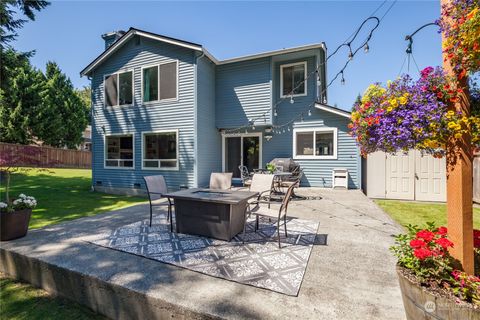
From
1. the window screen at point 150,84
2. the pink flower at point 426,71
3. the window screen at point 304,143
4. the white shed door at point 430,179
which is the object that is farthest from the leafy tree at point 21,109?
the white shed door at point 430,179

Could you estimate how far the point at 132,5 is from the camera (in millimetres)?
7680

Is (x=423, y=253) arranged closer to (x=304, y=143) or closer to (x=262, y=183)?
(x=262, y=183)

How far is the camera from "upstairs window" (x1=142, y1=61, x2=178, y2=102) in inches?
372

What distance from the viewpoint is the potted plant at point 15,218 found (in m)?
3.64

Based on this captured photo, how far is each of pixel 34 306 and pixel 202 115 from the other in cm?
774

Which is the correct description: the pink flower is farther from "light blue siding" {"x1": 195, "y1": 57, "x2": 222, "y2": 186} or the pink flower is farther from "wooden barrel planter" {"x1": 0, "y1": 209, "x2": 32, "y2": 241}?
"light blue siding" {"x1": 195, "y1": 57, "x2": 222, "y2": 186}

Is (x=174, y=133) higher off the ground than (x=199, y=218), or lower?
higher

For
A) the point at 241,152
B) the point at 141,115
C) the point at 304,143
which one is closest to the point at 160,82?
the point at 141,115

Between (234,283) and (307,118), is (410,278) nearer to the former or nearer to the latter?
(234,283)

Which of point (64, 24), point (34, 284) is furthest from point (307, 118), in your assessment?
point (64, 24)

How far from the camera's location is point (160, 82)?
9719 millimetres

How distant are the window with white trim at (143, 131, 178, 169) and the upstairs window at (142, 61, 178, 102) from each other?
5.10 ft

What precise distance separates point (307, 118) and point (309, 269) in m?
7.74

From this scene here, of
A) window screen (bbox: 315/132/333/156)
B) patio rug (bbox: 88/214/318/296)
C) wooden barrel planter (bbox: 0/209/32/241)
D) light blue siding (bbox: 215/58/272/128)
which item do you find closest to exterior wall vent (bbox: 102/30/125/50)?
light blue siding (bbox: 215/58/272/128)
